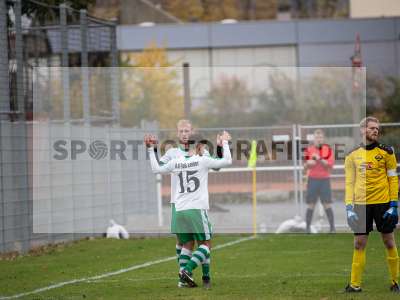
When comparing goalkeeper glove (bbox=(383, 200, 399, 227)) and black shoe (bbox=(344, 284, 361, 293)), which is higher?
goalkeeper glove (bbox=(383, 200, 399, 227))

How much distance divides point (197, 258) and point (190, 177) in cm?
104

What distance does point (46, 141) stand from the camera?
16.4 meters

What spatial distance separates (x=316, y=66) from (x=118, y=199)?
28.2 m

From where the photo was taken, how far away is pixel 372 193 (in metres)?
9.78

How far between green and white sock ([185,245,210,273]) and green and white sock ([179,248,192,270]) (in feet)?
0.54

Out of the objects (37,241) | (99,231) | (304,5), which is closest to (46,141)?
(37,241)

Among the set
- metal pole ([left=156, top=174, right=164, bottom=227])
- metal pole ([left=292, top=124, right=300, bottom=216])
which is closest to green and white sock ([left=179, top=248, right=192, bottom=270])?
metal pole ([left=292, top=124, right=300, bottom=216])

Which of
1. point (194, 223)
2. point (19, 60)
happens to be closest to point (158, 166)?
point (194, 223)

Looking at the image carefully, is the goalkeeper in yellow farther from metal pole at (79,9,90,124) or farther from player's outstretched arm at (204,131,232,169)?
metal pole at (79,9,90,124)

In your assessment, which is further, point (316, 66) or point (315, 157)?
point (316, 66)

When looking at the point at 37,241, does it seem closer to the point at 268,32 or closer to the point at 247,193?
the point at 247,193

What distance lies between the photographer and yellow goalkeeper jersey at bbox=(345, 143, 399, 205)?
9773mm

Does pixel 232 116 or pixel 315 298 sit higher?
pixel 232 116

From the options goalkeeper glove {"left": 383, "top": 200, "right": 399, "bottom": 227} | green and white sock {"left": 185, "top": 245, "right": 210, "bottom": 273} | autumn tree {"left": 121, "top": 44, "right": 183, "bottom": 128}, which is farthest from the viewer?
autumn tree {"left": 121, "top": 44, "right": 183, "bottom": 128}
